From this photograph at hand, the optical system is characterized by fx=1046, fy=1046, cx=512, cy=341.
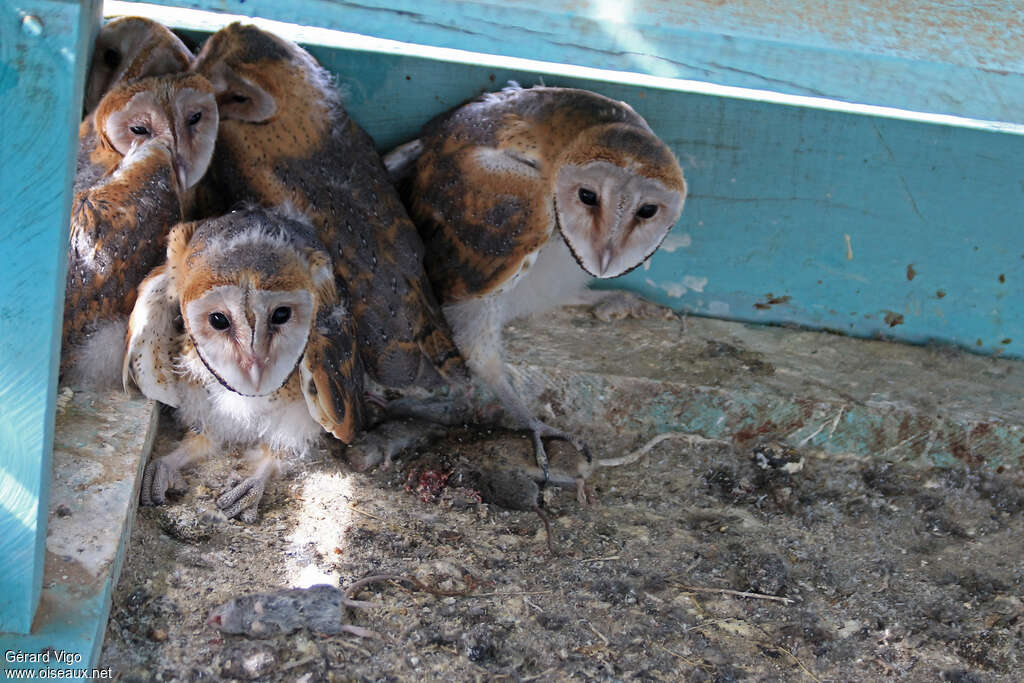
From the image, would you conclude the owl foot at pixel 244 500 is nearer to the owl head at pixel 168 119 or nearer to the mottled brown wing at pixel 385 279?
the mottled brown wing at pixel 385 279

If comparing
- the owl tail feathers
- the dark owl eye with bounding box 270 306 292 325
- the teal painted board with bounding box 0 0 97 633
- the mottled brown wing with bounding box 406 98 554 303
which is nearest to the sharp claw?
the mottled brown wing with bounding box 406 98 554 303

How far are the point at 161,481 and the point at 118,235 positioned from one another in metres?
0.67

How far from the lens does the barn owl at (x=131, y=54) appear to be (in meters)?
3.02

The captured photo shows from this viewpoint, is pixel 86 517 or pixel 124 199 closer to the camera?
pixel 86 517

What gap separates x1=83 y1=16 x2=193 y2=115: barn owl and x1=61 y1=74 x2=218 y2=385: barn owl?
0.13m

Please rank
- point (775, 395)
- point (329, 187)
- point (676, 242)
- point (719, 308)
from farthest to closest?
point (719, 308) → point (676, 242) → point (775, 395) → point (329, 187)

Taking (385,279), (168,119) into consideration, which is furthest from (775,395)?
(168,119)

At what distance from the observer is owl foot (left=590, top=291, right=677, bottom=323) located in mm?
3559

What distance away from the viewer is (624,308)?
3566 millimetres

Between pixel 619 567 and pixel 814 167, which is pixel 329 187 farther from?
pixel 814 167

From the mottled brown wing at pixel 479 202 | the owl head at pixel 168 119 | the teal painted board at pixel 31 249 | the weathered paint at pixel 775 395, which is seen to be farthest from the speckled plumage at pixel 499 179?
the teal painted board at pixel 31 249

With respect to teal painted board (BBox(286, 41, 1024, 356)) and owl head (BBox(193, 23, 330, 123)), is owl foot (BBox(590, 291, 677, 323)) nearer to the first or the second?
teal painted board (BBox(286, 41, 1024, 356))

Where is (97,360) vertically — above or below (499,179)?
below

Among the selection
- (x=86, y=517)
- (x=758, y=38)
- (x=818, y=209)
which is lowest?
(x=86, y=517)
